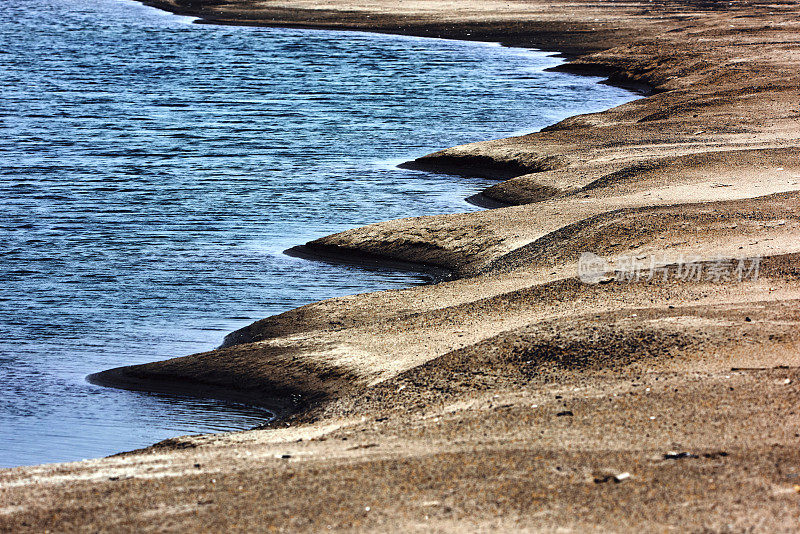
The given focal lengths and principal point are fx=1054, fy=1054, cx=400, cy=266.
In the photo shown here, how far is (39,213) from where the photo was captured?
18.1 meters

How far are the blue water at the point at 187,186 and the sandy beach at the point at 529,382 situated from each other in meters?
0.81

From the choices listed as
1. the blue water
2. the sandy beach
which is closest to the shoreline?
the sandy beach

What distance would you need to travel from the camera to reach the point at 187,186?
20359 mm

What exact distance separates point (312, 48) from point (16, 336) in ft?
112

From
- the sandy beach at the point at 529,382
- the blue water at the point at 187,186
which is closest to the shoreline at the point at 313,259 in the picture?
the sandy beach at the point at 529,382

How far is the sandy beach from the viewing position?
619 cm

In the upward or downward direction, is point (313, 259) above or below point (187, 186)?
below

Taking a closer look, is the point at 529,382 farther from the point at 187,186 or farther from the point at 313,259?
the point at 187,186

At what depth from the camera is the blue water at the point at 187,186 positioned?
1098 centimetres

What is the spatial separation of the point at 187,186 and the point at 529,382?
43.2ft

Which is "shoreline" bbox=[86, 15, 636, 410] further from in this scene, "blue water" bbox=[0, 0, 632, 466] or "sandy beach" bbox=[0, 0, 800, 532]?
"blue water" bbox=[0, 0, 632, 466]

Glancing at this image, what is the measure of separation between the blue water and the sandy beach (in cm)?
81

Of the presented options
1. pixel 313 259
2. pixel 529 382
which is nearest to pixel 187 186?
pixel 313 259

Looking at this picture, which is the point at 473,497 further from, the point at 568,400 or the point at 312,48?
the point at 312,48
